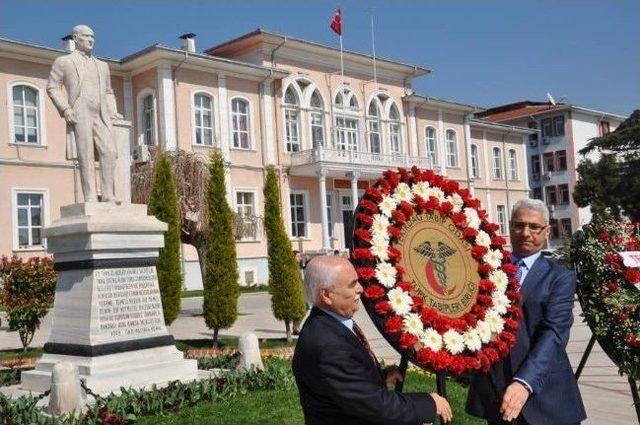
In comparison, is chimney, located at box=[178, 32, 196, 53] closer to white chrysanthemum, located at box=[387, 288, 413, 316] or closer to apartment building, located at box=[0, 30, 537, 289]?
apartment building, located at box=[0, 30, 537, 289]

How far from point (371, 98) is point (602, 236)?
34.5 metres

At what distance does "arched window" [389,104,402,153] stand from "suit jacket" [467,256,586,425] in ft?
121

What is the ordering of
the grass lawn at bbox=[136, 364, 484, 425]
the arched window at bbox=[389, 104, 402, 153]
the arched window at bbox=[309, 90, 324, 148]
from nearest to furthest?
the grass lawn at bbox=[136, 364, 484, 425]
the arched window at bbox=[309, 90, 324, 148]
the arched window at bbox=[389, 104, 402, 153]

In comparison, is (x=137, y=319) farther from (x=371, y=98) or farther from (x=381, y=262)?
(x=371, y=98)

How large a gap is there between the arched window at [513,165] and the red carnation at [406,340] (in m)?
48.5

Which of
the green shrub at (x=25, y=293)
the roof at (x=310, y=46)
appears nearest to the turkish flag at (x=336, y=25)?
the roof at (x=310, y=46)

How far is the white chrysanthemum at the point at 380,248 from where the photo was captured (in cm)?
347

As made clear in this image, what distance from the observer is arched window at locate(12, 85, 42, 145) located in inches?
1075

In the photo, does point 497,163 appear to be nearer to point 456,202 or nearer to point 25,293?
point 25,293

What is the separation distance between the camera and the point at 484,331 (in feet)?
11.8

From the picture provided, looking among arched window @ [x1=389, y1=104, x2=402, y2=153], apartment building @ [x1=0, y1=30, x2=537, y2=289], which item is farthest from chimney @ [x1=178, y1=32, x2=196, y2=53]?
arched window @ [x1=389, y1=104, x2=402, y2=153]

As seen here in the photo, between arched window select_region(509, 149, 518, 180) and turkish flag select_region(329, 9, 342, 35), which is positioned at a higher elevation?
turkish flag select_region(329, 9, 342, 35)

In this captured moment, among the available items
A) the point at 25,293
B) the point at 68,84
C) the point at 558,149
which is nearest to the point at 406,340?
the point at 68,84

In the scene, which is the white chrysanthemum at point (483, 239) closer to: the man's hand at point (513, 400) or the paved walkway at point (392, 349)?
the man's hand at point (513, 400)
